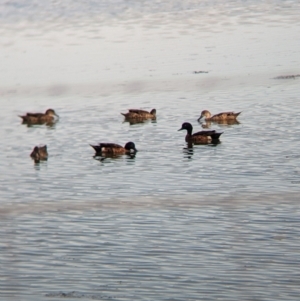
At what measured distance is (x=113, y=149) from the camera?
1711 cm

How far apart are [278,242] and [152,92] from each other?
12.4 m

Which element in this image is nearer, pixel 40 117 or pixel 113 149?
pixel 113 149

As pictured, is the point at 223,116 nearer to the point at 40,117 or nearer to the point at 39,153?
the point at 40,117

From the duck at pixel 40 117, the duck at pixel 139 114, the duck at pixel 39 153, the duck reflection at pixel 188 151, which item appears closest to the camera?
the duck at pixel 39 153

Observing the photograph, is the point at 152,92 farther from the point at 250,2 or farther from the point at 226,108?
the point at 250,2

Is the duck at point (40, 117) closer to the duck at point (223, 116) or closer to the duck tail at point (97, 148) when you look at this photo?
the duck tail at point (97, 148)

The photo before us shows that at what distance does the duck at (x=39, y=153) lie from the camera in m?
16.2

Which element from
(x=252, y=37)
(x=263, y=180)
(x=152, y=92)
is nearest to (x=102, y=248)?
(x=263, y=180)

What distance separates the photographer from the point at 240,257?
33.5 feet

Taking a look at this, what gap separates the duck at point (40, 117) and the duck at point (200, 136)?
2637 mm

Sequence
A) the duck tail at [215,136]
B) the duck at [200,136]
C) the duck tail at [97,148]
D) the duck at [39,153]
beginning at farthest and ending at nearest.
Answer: the duck tail at [215,136], the duck at [200,136], the duck tail at [97,148], the duck at [39,153]

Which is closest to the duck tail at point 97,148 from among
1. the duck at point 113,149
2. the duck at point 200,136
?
the duck at point 113,149

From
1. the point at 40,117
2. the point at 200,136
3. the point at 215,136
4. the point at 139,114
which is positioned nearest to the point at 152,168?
the point at 200,136

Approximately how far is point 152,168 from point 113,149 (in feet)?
5.62
